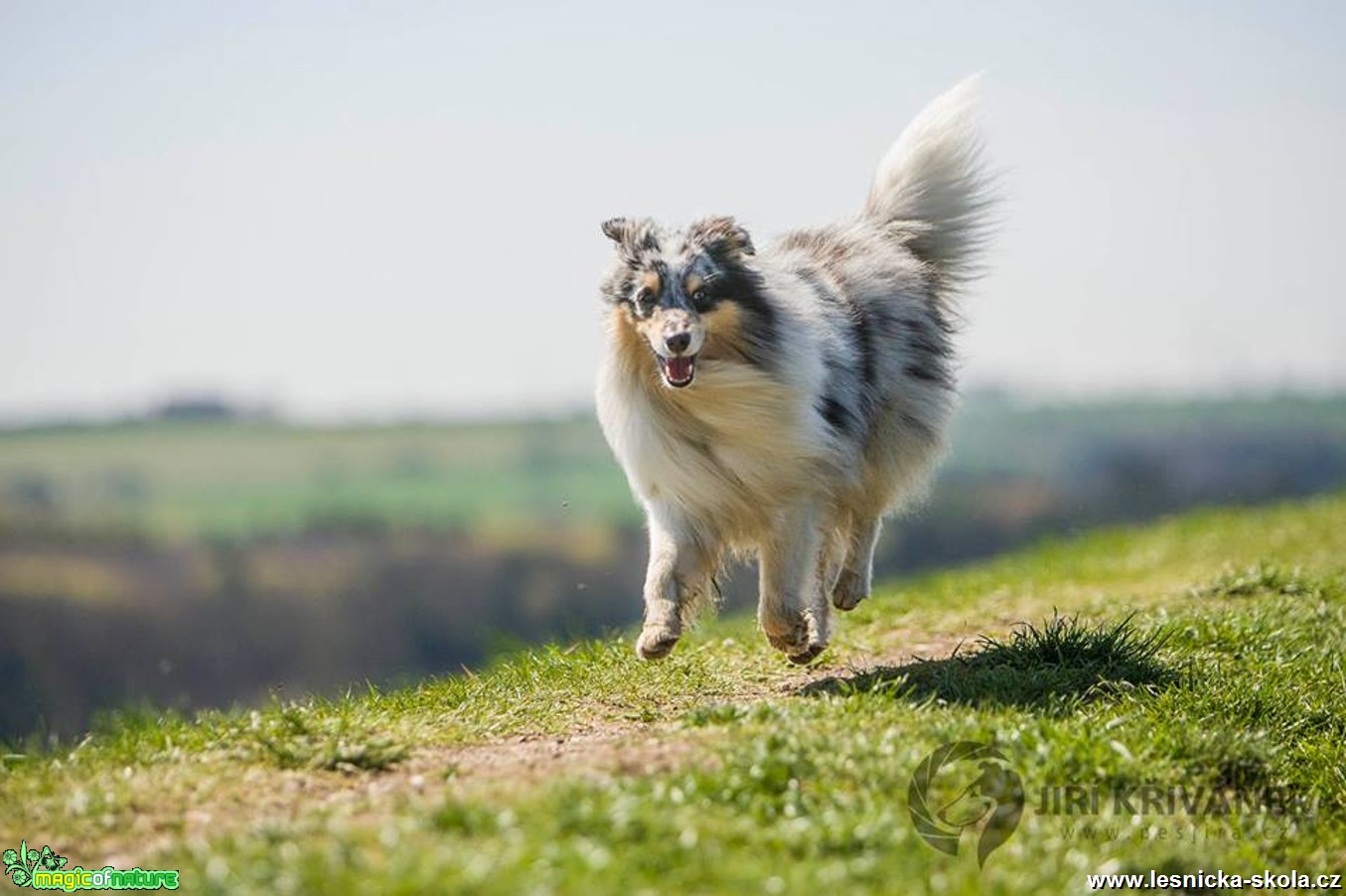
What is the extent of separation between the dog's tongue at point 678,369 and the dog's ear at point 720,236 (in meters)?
0.53

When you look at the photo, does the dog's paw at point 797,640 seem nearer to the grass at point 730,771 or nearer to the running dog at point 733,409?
the running dog at point 733,409

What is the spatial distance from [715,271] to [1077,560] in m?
7.07

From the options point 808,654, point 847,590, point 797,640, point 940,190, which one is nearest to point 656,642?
point 797,640

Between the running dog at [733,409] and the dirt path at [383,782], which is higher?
the running dog at [733,409]

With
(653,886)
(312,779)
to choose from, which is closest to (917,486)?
(312,779)

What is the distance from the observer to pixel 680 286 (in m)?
6.12

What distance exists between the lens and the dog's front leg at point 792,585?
6.39 metres

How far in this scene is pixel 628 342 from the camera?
20.8 feet

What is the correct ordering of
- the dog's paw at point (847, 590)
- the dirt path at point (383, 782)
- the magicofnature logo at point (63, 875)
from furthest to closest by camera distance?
1. the dog's paw at point (847, 590)
2. the dirt path at point (383, 782)
3. the magicofnature logo at point (63, 875)

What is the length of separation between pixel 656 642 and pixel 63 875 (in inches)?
101

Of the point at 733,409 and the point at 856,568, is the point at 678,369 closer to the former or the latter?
the point at 733,409

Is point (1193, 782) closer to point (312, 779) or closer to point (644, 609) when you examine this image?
point (644, 609)

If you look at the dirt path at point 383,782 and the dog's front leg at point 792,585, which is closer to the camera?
the dirt path at point 383,782

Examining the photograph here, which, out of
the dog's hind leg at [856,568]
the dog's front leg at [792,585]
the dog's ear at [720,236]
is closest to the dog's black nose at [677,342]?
the dog's ear at [720,236]
